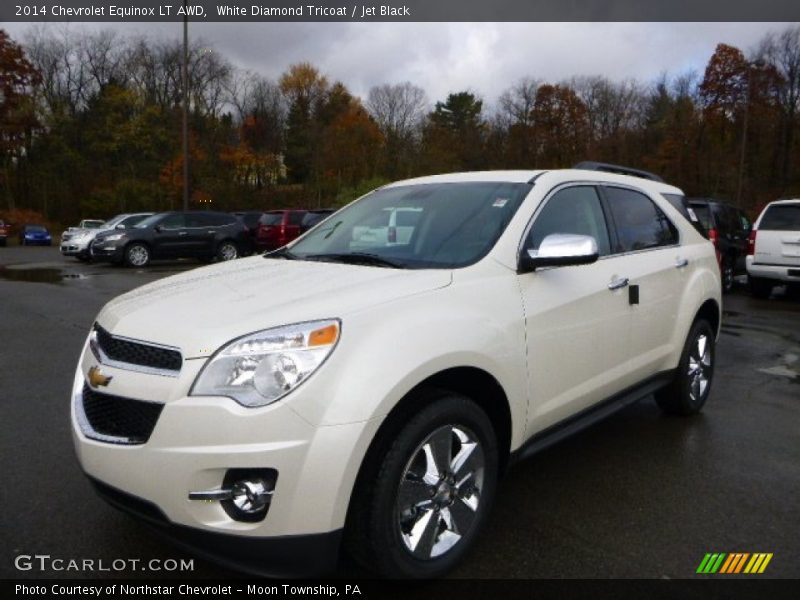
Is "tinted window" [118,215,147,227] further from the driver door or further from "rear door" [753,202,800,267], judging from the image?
the driver door

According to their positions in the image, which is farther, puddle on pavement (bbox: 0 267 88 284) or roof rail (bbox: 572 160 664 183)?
puddle on pavement (bbox: 0 267 88 284)

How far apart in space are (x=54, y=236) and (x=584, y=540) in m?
46.4

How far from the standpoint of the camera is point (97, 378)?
255cm

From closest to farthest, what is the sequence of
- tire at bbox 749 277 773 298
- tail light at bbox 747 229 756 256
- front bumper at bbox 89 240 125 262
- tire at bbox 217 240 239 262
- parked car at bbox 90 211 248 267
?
tail light at bbox 747 229 756 256 → tire at bbox 749 277 773 298 → front bumper at bbox 89 240 125 262 → parked car at bbox 90 211 248 267 → tire at bbox 217 240 239 262

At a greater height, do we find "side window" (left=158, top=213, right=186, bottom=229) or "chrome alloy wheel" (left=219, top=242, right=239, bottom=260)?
"side window" (left=158, top=213, right=186, bottom=229)

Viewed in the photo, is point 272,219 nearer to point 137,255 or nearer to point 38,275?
point 137,255

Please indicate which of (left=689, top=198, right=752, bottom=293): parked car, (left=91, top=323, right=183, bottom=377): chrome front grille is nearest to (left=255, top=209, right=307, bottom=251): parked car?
(left=689, top=198, right=752, bottom=293): parked car

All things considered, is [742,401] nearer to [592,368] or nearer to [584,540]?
[592,368]

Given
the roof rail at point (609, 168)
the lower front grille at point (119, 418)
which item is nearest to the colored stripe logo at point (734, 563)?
the lower front grille at point (119, 418)

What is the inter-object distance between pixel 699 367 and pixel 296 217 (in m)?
18.5

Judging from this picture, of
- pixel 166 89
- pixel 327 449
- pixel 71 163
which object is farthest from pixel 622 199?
pixel 166 89

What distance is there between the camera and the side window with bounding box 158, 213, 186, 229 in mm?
19094

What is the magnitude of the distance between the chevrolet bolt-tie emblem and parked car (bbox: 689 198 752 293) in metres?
10.6

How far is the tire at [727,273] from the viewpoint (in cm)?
1260
